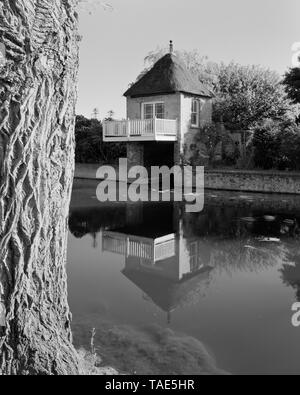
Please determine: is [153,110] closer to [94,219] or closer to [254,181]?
[254,181]

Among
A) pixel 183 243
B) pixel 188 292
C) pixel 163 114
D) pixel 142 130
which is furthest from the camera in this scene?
pixel 163 114

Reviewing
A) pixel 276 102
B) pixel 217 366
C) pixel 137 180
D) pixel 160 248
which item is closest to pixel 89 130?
pixel 137 180

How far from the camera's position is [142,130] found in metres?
20.5

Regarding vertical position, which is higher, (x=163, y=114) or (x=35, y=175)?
(x=163, y=114)

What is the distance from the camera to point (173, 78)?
70.3 ft

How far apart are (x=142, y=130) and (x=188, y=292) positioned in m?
15.1

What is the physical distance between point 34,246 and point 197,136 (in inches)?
798

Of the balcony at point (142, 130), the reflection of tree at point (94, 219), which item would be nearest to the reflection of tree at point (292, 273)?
the reflection of tree at point (94, 219)

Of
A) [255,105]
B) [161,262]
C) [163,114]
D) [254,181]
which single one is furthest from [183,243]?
[255,105]

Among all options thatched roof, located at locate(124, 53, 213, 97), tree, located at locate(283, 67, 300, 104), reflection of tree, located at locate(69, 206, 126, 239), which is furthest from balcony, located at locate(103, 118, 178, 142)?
reflection of tree, located at locate(69, 206, 126, 239)

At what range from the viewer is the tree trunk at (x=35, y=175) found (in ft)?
8.13

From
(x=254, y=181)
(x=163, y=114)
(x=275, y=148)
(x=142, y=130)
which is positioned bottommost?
(x=254, y=181)

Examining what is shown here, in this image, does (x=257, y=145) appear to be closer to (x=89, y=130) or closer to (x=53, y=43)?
(x=89, y=130)

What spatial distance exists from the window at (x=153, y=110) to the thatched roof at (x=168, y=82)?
0.61 meters
